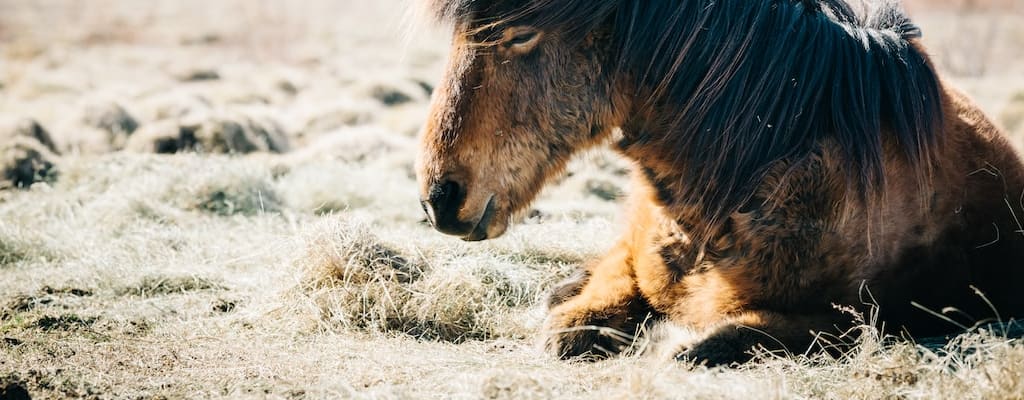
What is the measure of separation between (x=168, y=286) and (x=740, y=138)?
2837 millimetres

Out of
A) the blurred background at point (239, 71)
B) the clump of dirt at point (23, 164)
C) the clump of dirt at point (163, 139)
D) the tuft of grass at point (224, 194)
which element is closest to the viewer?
the tuft of grass at point (224, 194)

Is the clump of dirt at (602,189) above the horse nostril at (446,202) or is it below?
below

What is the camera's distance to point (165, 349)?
3057mm

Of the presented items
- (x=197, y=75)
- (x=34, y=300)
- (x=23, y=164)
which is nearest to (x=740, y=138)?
(x=34, y=300)

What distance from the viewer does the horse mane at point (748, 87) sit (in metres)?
2.65

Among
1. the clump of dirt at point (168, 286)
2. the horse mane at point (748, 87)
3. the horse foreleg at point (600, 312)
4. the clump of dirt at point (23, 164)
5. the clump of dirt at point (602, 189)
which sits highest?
the horse mane at point (748, 87)

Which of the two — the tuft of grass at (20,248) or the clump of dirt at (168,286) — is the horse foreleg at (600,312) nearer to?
the clump of dirt at (168,286)

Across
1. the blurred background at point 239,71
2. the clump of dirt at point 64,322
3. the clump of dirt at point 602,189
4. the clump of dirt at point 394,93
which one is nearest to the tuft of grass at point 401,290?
the clump of dirt at point 64,322

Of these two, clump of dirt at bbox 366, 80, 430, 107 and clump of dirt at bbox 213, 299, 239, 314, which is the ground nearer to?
clump of dirt at bbox 213, 299, 239, 314

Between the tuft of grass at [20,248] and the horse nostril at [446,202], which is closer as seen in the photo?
the horse nostril at [446,202]

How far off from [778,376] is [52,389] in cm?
223

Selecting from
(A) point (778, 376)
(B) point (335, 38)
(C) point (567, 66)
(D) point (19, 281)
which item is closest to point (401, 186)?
(D) point (19, 281)

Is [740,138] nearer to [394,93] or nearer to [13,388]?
[13,388]

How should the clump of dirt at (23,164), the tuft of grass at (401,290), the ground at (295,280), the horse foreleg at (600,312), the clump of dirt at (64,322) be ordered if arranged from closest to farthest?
the ground at (295,280) < the horse foreleg at (600,312) < the clump of dirt at (64,322) < the tuft of grass at (401,290) < the clump of dirt at (23,164)
